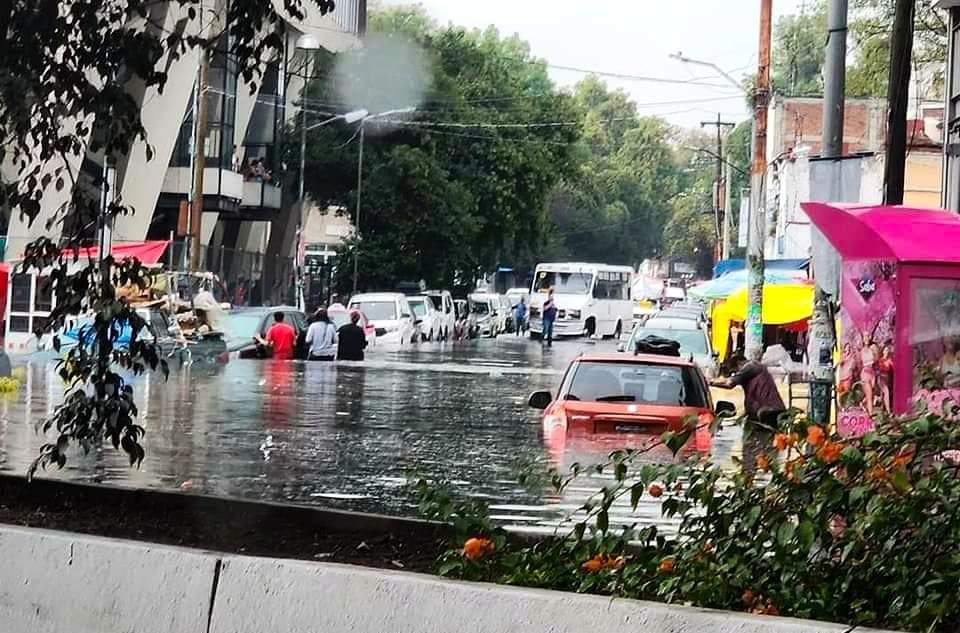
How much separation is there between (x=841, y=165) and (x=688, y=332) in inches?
678

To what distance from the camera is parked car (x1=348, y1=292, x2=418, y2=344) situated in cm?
4353

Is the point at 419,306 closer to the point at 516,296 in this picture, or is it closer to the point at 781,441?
the point at 516,296

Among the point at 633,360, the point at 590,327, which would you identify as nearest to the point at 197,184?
the point at 633,360

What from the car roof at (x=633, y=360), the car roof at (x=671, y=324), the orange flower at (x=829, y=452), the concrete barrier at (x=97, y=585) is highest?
the orange flower at (x=829, y=452)

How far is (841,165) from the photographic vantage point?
15273 mm

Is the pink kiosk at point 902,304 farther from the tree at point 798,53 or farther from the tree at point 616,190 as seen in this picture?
the tree at point 616,190

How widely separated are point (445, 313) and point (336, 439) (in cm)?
3499

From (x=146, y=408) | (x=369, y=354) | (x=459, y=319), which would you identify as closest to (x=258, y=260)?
(x=459, y=319)

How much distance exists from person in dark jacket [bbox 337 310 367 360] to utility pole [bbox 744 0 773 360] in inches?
343

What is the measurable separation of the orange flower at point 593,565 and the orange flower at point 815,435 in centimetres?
93

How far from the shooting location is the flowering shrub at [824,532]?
5.02 m

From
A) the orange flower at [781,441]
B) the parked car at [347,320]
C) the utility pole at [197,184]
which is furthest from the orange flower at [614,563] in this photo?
the parked car at [347,320]

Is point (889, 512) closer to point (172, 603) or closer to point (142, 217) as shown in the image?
point (172, 603)

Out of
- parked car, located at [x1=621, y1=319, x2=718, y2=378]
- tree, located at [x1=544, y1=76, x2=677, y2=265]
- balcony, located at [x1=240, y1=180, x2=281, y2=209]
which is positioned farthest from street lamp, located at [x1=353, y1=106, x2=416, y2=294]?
tree, located at [x1=544, y1=76, x2=677, y2=265]
